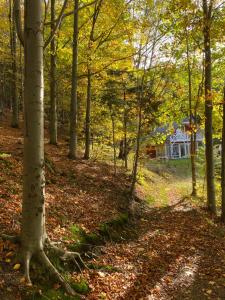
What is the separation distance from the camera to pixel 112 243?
7.66m

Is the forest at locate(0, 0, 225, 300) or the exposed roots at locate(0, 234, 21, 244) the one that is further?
the exposed roots at locate(0, 234, 21, 244)

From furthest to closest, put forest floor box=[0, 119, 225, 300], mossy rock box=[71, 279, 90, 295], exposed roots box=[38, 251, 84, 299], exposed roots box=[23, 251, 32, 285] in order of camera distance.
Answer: forest floor box=[0, 119, 225, 300]
mossy rock box=[71, 279, 90, 295]
exposed roots box=[38, 251, 84, 299]
exposed roots box=[23, 251, 32, 285]

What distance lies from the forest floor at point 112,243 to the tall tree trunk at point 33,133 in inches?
20.2

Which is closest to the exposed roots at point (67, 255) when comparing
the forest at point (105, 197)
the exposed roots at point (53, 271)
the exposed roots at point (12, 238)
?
the forest at point (105, 197)

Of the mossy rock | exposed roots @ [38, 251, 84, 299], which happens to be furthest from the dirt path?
exposed roots @ [38, 251, 84, 299]

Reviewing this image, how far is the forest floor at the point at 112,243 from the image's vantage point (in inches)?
208

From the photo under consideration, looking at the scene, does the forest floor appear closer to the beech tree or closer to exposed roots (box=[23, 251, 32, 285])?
exposed roots (box=[23, 251, 32, 285])

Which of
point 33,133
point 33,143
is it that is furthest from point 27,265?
point 33,133

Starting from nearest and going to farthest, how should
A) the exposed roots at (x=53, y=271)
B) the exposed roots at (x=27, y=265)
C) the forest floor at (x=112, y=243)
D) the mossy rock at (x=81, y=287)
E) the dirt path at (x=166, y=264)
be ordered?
the exposed roots at (x=27, y=265), the exposed roots at (x=53, y=271), the mossy rock at (x=81, y=287), the forest floor at (x=112, y=243), the dirt path at (x=166, y=264)

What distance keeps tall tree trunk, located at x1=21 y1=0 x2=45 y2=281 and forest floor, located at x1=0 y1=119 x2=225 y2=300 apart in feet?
1.68

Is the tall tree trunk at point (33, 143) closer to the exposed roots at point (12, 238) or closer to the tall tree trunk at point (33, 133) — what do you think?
the tall tree trunk at point (33, 133)

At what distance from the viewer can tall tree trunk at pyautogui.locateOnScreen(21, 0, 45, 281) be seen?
15.1ft

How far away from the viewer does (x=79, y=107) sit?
22.5m

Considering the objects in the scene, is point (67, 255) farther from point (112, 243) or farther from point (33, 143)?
point (112, 243)
